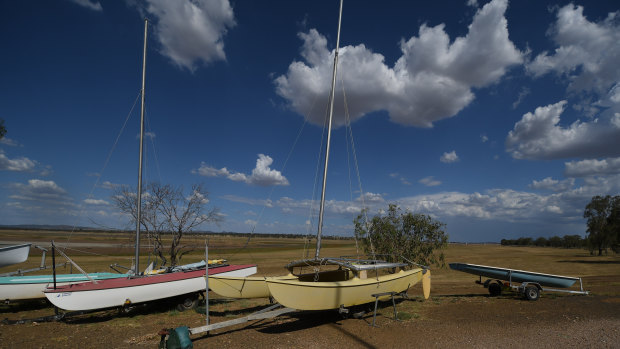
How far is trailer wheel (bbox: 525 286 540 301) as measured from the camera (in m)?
11.6

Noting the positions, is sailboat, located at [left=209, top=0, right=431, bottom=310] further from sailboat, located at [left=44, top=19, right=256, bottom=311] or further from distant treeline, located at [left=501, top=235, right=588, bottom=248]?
distant treeline, located at [left=501, top=235, right=588, bottom=248]

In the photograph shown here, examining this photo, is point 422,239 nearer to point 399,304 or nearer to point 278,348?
point 399,304

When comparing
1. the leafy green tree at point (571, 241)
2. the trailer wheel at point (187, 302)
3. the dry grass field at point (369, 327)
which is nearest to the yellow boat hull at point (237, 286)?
the dry grass field at point (369, 327)

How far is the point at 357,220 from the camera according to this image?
57.4 feet

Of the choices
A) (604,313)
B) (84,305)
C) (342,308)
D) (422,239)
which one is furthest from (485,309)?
(84,305)

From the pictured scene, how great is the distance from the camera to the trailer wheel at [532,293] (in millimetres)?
11625

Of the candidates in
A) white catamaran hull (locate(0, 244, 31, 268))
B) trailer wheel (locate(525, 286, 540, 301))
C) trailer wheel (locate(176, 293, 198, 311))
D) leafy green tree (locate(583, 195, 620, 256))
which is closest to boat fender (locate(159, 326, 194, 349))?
trailer wheel (locate(176, 293, 198, 311))

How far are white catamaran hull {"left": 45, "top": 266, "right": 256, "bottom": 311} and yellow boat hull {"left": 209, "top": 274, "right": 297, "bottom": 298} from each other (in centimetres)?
133

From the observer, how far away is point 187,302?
10781mm

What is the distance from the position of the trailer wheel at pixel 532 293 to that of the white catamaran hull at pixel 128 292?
11925 millimetres

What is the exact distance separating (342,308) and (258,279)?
298cm

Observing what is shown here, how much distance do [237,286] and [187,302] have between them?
2.48 metres

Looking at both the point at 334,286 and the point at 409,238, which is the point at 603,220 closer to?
the point at 409,238

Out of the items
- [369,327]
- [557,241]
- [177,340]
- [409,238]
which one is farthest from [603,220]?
[557,241]
